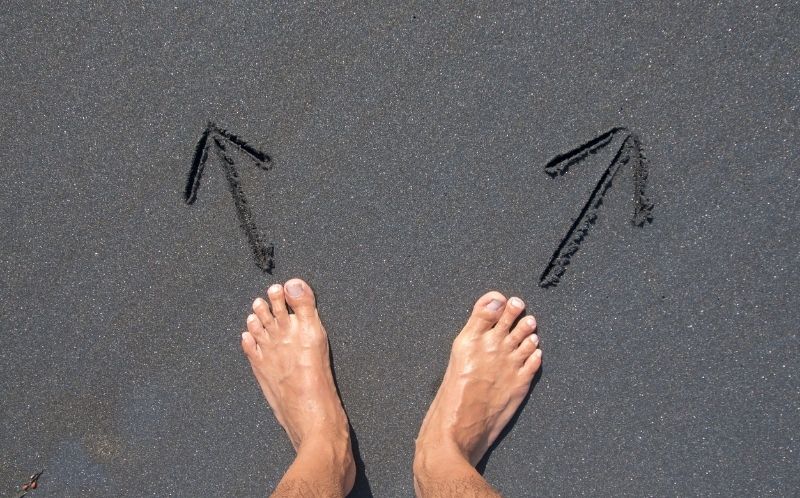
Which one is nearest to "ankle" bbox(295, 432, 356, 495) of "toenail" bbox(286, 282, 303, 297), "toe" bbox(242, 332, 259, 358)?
"toe" bbox(242, 332, 259, 358)

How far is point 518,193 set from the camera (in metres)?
1.57

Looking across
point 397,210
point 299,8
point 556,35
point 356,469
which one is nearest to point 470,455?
point 356,469

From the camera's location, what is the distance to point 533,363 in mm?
1588

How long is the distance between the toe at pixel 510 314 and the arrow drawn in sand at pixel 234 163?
0.75 m

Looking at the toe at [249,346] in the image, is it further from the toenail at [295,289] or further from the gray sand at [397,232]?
the toenail at [295,289]

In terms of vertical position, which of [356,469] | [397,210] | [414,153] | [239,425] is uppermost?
[414,153]

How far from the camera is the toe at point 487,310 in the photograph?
1570mm

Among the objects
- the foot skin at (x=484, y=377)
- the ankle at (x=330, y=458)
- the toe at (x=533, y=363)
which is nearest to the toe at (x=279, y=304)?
the ankle at (x=330, y=458)

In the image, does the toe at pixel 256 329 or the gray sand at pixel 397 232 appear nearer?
the gray sand at pixel 397 232

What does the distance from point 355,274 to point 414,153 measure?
425mm

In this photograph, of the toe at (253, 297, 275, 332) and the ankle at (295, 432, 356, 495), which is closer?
the ankle at (295, 432, 356, 495)

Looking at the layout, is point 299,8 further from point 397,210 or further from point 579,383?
point 579,383

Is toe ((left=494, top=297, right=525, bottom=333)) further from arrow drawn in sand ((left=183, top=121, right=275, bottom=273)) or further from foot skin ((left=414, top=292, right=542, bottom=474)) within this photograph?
arrow drawn in sand ((left=183, top=121, right=275, bottom=273))

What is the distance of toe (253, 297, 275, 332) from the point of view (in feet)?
5.34
